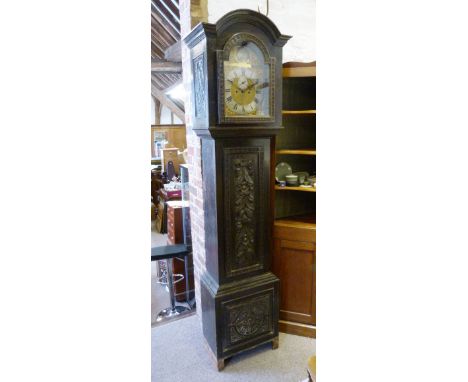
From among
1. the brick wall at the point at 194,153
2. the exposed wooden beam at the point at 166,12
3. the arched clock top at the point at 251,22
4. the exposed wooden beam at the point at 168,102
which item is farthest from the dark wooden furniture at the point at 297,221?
the exposed wooden beam at the point at 168,102

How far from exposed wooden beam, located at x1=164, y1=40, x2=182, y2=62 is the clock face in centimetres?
387

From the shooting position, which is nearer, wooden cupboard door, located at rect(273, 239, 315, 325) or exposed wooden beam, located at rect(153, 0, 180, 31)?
wooden cupboard door, located at rect(273, 239, 315, 325)

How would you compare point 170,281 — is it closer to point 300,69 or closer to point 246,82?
point 246,82

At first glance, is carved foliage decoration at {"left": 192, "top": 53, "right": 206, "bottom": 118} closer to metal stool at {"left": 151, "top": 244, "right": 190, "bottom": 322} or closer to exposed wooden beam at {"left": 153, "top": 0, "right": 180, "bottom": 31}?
metal stool at {"left": 151, "top": 244, "right": 190, "bottom": 322}

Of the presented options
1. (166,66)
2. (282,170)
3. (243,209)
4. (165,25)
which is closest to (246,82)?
(243,209)

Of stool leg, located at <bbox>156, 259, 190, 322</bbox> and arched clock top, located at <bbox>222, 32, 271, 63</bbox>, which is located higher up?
arched clock top, located at <bbox>222, 32, 271, 63</bbox>

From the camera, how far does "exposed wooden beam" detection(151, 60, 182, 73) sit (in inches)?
215

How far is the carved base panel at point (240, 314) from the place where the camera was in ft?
6.84

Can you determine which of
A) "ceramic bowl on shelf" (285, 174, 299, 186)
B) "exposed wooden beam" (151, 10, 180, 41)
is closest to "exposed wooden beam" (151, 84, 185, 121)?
"exposed wooden beam" (151, 10, 180, 41)

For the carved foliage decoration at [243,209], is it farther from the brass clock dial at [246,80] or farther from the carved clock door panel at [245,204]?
the brass clock dial at [246,80]
